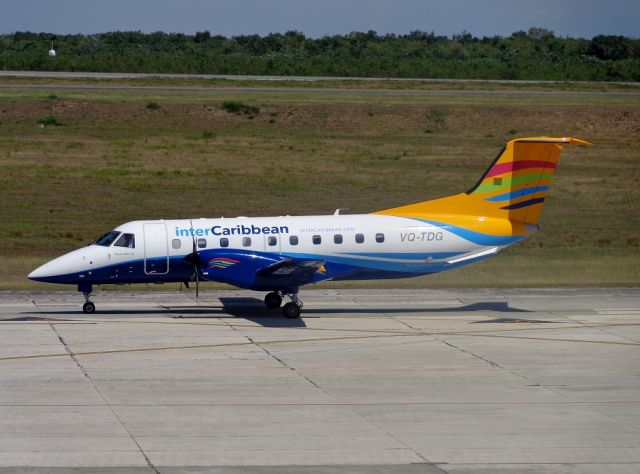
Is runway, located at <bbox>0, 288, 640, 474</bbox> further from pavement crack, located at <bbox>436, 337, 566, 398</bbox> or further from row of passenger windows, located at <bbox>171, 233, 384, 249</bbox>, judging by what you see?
row of passenger windows, located at <bbox>171, 233, 384, 249</bbox>

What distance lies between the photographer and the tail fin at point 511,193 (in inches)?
1192

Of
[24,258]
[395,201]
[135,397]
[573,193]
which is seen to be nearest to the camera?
[135,397]

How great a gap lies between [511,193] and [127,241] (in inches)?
425

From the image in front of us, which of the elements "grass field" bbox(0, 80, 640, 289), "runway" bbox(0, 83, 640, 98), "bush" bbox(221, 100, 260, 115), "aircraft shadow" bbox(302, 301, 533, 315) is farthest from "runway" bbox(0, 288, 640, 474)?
"runway" bbox(0, 83, 640, 98)

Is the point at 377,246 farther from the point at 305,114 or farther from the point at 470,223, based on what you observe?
the point at 305,114

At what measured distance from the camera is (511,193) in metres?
30.2

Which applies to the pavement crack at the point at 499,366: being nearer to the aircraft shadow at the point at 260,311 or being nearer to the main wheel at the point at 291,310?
the aircraft shadow at the point at 260,311

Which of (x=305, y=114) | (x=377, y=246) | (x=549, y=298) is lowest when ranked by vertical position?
(x=549, y=298)

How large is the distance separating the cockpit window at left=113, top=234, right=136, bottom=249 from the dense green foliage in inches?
2634

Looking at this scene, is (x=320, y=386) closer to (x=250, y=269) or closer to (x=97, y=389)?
(x=97, y=389)

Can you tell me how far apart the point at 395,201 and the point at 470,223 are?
73.7 ft

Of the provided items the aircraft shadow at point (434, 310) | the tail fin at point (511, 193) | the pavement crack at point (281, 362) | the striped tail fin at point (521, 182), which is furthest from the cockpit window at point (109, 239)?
the striped tail fin at point (521, 182)

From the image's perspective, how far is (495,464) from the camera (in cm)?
1636

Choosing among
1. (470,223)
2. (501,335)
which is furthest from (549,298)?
(501,335)
